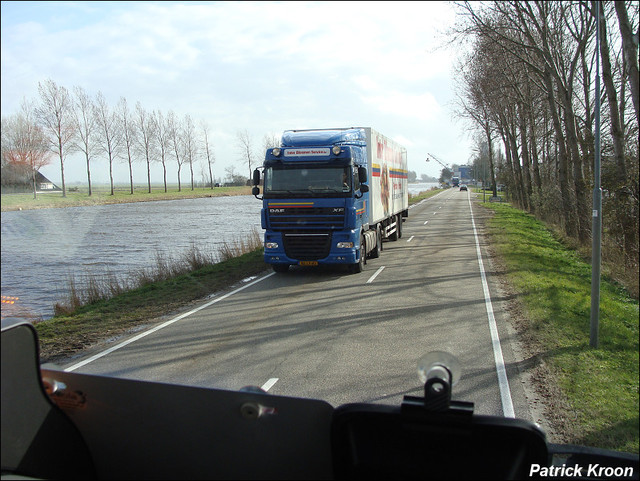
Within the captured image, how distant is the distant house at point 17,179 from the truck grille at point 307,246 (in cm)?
1126

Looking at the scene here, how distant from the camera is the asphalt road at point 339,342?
238 inches

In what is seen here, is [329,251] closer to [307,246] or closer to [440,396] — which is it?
[307,246]

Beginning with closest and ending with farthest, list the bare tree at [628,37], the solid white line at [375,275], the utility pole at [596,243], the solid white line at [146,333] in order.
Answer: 1. the utility pole at [596,243]
2. the bare tree at [628,37]
3. the solid white line at [146,333]
4. the solid white line at [375,275]

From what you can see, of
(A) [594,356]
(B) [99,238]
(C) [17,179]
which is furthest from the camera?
(B) [99,238]

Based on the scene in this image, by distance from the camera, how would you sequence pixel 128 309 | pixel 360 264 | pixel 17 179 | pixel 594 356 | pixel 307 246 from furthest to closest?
pixel 360 264 < pixel 307 246 < pixel 128 309 < pixel 594 356 < pixel 17 179

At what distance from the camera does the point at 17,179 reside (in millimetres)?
2385

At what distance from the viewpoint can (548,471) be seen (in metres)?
2.10

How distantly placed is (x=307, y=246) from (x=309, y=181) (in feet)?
5.45

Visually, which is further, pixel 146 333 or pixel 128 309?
pixel 128 309

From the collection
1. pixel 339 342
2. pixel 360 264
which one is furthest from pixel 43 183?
pixel 360 264

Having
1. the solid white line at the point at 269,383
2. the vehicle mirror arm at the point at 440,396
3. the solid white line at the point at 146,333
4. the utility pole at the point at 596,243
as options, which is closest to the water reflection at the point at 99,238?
the solid white line at the point at 146,333

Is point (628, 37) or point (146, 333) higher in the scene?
point (628, 37)

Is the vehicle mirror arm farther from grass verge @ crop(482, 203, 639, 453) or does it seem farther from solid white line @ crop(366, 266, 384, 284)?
solid white line @ crop(366, 266, 384, 284)

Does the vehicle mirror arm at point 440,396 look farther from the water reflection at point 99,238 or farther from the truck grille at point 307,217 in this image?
the truck grille at point 307,217
